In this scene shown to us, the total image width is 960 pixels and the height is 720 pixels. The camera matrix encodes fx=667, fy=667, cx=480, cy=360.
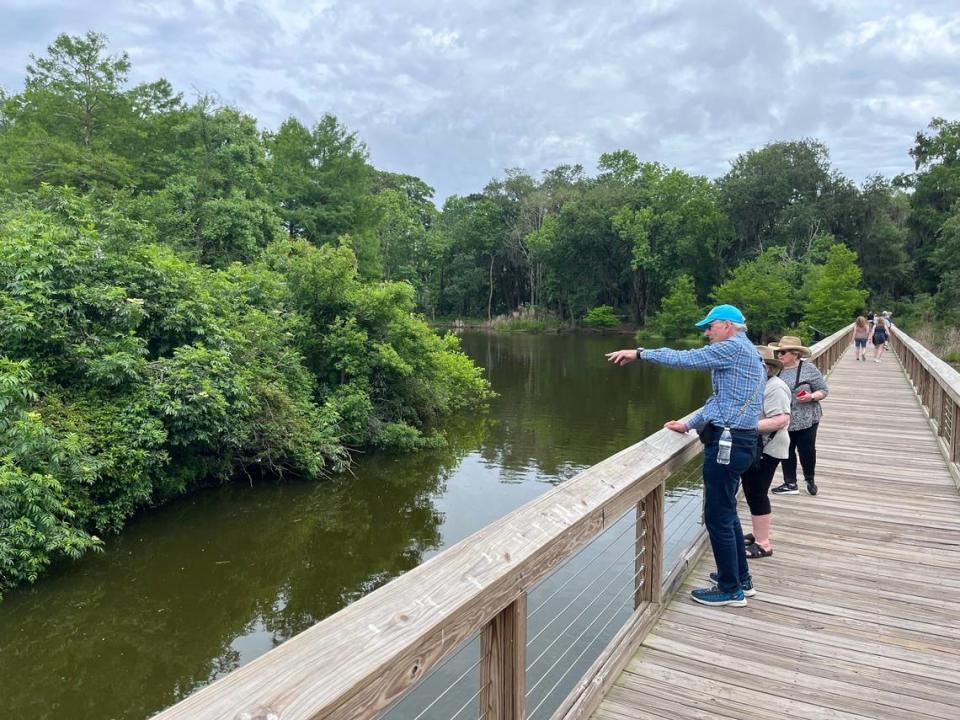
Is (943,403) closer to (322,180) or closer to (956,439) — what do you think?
(956,439)

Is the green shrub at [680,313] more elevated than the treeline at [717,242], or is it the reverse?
the treeline at [717,242]

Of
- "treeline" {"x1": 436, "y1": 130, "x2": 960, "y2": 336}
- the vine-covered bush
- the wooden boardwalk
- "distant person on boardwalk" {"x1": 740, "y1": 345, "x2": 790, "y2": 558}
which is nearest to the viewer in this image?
the wooden boardwalk

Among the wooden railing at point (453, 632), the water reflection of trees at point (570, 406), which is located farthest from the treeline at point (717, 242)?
the wooden railing at point (453, 632)

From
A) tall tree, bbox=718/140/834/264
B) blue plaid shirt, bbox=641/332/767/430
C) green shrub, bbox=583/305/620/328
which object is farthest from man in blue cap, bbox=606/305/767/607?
green shrub, bbox=583/305/620/328

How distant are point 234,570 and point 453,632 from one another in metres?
7.81

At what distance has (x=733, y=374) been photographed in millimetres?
3143

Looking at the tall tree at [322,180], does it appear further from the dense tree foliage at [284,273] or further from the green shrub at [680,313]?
the green shrub at [680,313]

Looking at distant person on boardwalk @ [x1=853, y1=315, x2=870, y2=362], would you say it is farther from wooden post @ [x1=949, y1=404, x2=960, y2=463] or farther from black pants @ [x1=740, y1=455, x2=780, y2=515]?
black pants @ [x1=740, y1=455, x2=780, y2=515]

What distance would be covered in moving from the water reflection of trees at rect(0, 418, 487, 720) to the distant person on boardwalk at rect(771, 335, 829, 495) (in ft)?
15.3

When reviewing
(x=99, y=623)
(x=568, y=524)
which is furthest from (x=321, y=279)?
(x=568, y=524)

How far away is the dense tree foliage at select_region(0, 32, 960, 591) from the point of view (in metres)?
8.84

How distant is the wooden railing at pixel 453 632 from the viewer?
1.11 m

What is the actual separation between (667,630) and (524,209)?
58.8 m

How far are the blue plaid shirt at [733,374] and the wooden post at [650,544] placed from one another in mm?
483
